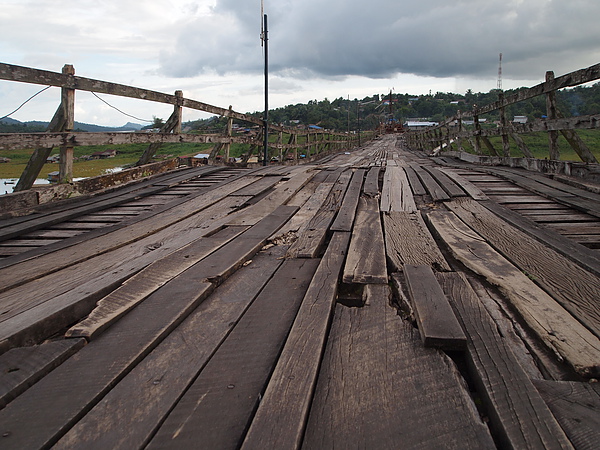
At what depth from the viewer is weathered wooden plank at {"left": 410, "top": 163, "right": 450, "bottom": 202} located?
14.2 feet

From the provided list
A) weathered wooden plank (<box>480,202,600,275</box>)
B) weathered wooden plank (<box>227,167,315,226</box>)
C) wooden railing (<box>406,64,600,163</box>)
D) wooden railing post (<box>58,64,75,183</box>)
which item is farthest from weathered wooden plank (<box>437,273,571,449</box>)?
wooden railing post (<box>58,64,75,183</box>)

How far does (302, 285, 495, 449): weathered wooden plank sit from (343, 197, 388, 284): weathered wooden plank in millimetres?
506

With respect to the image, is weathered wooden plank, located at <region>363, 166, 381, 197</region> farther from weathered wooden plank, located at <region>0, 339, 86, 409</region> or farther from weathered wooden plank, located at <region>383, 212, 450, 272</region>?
weathered wooden plank, located at <region>0, 339, 86, 409</region>

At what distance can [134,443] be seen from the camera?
109 cm

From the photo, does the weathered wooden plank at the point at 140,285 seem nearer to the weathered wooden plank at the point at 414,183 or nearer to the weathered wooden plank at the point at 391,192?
the weathered wooden plank at the point at 391,192

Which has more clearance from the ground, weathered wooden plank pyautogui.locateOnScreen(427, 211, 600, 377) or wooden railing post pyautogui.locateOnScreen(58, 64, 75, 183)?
wooden railing post pyautogui.locateOnScreen(58, 64, 75, 183)

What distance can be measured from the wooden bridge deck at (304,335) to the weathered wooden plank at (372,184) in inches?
52.9

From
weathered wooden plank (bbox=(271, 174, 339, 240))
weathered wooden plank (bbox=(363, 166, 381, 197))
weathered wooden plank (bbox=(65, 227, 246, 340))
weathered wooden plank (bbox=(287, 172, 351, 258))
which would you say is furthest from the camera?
weathered wooden plank (bbox=(363, 166, 381, 197))

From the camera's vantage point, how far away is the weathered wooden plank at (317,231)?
2711 mm

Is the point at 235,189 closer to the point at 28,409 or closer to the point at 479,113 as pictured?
the point at 28,409

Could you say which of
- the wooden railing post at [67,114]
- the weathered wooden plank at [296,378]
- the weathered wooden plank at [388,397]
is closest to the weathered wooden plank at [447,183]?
the weathered wooden plank at [296,378]

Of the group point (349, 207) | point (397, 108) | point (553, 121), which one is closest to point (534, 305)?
point (349, 207)

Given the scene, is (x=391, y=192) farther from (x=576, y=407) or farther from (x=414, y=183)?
(x=576, y=407)

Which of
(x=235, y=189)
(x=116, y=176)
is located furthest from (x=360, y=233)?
(x=116, y=176)
